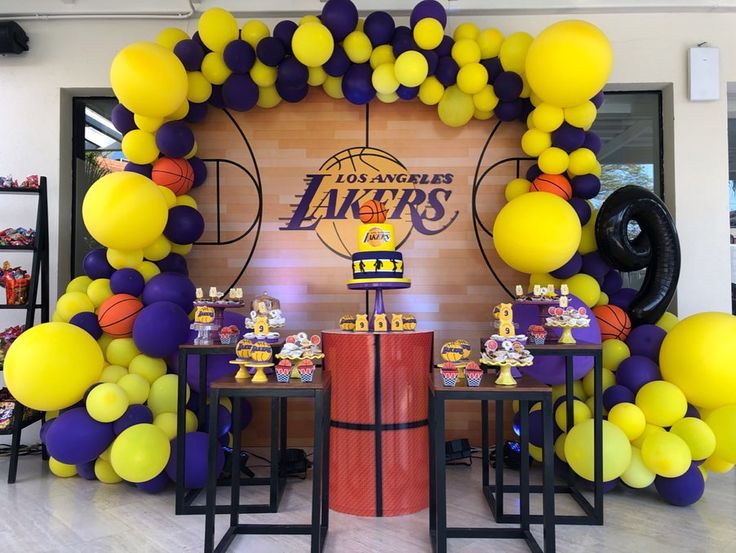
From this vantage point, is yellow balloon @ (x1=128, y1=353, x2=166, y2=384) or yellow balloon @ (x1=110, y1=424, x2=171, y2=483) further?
yellow balloon @ (x1=128, y1=353, x2=166, y2=384)

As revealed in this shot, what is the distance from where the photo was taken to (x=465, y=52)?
371 cm

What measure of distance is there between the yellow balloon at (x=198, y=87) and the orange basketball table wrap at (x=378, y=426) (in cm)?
195

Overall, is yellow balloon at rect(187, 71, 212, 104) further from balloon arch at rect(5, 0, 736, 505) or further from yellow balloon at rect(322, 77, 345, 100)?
yellow balloon at rect(322, 77, 345, 100)

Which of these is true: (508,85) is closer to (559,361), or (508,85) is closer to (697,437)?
(559,361)

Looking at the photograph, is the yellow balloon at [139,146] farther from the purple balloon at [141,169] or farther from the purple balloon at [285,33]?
the purple balloon at [285,33]

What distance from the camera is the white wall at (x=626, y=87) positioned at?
13.7 feet

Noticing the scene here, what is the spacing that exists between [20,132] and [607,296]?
4.41 meters

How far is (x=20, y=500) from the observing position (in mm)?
3180

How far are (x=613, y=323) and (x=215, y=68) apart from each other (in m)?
3.04

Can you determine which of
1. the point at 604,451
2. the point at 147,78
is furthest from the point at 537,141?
the point at 147,78

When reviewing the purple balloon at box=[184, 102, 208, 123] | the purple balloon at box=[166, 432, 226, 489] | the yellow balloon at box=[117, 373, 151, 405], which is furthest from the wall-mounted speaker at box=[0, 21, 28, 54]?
the purple balloon at box=[166, 432, 226, 489]

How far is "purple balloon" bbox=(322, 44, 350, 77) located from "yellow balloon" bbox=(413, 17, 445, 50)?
0.48 meters

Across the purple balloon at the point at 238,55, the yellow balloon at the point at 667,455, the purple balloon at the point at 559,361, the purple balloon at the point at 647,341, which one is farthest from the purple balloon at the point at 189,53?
the yellow balloon at the point at 667,455

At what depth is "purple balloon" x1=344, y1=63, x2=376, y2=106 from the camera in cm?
378
